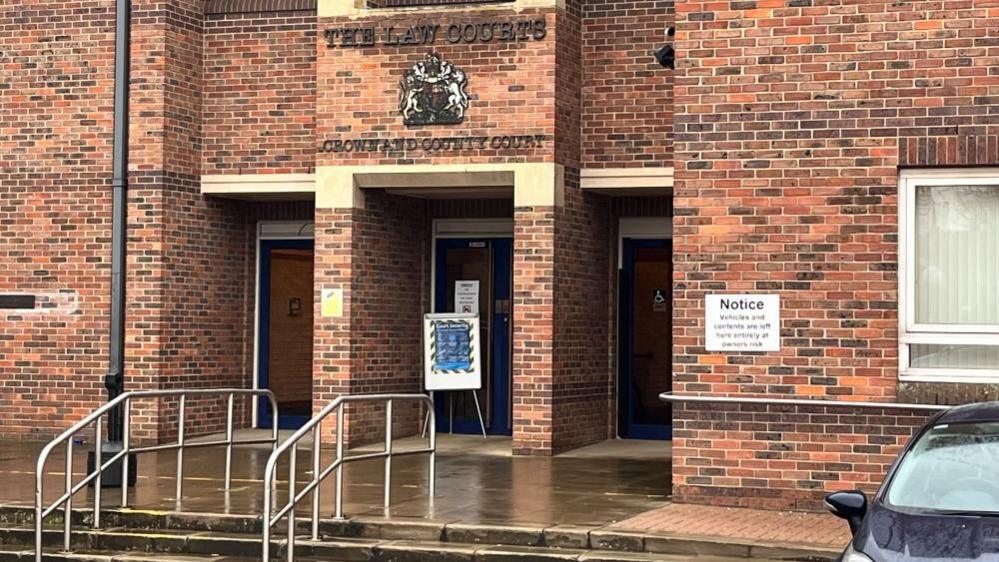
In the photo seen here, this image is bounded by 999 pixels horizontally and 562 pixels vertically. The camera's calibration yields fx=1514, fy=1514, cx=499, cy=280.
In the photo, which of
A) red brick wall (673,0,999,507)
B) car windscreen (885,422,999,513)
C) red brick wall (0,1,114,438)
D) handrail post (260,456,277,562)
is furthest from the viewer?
red brick wall (0,1,114,438)

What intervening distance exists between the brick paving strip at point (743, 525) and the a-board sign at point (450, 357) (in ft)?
20.6

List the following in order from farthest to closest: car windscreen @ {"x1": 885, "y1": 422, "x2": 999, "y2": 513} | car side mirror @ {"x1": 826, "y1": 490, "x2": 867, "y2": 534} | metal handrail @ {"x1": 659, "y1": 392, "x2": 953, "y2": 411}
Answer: metal handrail @ {"x1": 659, "y1": 392, "x2": 953, "y2": 411}, car side mirror @ {"x1": 826, "y1": 490, "x2": 867, "y2": 534}, car windscreen @ {"x1": 885, "y1": 422, "x2": 999, "y2": 513}

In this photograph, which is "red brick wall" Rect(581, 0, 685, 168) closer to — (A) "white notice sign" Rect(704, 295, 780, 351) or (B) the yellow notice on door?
(B) the yellow notice on door

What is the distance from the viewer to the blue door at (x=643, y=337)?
19.0 metres

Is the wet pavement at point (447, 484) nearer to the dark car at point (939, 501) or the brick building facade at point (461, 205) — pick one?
the brick building facade at point (461, 205)

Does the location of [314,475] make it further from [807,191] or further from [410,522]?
[807,191]

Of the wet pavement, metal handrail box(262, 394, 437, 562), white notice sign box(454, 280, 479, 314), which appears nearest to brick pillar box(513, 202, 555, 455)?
the wet pavement

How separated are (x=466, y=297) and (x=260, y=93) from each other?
3.69 metres

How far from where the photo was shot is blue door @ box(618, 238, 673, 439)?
19.0m

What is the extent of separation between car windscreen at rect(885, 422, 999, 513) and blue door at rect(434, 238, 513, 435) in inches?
447

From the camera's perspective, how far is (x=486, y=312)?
19.6 m

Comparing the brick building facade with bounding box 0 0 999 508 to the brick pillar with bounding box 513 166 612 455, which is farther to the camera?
the brick pillar with bounding box 513 166 612 455

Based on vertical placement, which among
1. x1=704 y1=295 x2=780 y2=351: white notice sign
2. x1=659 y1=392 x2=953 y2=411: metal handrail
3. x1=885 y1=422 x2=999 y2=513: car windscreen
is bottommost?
x1=885 y1=422 x2=999 y2=513: car windscreen

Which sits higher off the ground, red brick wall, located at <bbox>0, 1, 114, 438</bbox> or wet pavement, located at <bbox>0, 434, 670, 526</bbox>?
red brick wall, located at <bbox>0, 1, 114, 438</bbox>
